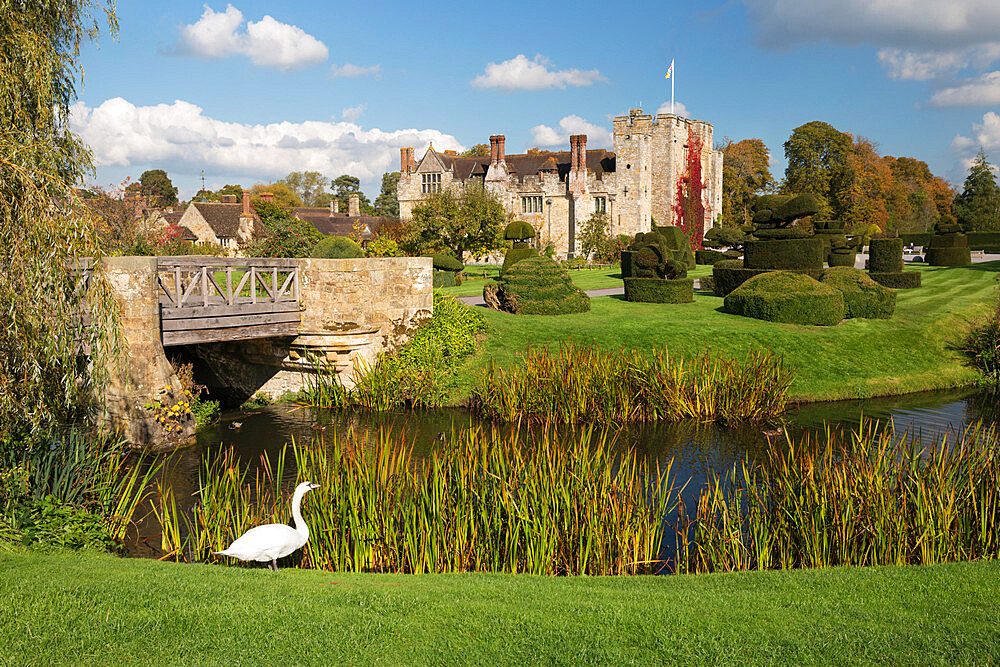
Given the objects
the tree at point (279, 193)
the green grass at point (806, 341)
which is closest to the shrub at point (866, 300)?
the green grass at point (806, 341)

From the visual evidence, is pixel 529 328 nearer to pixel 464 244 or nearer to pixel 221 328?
pixel 221 328

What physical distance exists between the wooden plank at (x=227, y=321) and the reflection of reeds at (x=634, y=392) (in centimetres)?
484

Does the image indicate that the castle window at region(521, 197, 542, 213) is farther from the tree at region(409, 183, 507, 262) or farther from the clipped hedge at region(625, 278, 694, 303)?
the clipped hedge at region(625, 278, 694, 303)

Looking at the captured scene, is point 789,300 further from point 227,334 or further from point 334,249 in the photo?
point 227,334

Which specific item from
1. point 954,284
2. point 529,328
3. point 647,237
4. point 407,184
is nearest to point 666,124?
point 407,184

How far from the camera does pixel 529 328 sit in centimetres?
1866

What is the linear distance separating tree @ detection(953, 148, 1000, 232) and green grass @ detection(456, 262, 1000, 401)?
51.5 metres

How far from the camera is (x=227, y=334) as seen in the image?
13570 mm

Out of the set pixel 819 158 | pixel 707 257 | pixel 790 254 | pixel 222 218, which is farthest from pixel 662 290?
pixel 819 158

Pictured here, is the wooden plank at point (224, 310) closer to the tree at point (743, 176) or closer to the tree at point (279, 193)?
the tree at point (743, 176)

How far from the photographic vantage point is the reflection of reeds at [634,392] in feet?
43.0

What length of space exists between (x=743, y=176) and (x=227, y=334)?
213 ft

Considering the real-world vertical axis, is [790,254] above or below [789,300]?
above

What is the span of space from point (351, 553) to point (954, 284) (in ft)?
99.3
